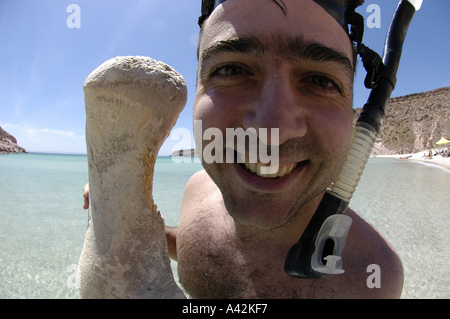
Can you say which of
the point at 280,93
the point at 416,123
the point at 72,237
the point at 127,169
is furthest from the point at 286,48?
the point at 416,123

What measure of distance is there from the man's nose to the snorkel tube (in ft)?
1.39

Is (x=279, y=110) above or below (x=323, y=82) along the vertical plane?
below

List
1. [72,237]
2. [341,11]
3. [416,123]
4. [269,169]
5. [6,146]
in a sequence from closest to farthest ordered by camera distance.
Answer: [269,169]
[341,11]
[72,237]
[6,146]
[416,123]

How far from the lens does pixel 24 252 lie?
2.80 m

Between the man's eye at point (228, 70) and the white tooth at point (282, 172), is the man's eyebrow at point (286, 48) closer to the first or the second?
the man's eye at point (228, 70)

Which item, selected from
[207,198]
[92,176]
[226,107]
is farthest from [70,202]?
[226,107]

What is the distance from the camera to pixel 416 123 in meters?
49.5

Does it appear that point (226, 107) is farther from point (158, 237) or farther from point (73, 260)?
point (73, 260)

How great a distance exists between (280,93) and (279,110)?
2.8 inches

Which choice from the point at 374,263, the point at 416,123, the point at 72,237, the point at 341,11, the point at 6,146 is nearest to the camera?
the point at 341,11

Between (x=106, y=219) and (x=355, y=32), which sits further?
(x=355, y=32)

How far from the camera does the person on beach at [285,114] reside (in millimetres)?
963

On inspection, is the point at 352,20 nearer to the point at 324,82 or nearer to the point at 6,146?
the point at 324,82
